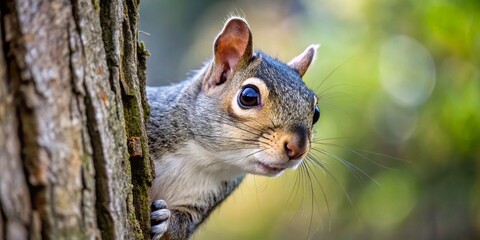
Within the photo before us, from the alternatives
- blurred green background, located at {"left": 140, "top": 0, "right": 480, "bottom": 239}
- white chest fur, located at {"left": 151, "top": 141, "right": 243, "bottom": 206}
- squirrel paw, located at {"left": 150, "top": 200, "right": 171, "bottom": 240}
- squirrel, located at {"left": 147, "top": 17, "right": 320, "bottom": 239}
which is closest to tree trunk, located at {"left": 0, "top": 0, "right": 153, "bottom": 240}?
squirrel paw, located at {"left": 150, "top": 200, "right": 171, "bottom": 240}

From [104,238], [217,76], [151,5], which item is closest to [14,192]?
[104,238]

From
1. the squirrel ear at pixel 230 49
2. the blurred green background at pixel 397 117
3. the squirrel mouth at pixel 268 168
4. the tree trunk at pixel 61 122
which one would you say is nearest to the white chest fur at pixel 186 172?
the squirrel mouth at pixel 268 168

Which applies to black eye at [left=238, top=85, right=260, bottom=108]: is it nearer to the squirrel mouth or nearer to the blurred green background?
the squirrel mouth

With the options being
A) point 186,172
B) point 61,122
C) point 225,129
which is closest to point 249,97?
point 225,129

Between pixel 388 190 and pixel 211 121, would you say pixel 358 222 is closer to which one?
pixel 388 190

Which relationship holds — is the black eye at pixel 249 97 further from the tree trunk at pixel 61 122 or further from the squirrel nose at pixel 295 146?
the tree trunk at pixel 61 122
